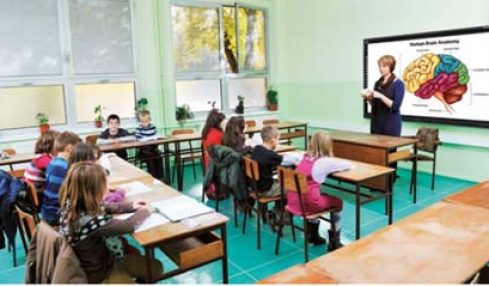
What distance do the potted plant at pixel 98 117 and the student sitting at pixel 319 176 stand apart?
3.88 metres

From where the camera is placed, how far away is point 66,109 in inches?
237

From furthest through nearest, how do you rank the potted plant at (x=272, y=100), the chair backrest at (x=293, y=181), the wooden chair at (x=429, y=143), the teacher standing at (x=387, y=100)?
the potted plant at (x=272, y=100) → the wooden chair at (x=429, y=143) → the teacher standing at (x=387, y=100) → the chair backrest at (x=293, y=181)

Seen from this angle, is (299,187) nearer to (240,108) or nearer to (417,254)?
(417,254)

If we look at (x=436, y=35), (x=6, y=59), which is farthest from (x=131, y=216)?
(x=436, y=35)

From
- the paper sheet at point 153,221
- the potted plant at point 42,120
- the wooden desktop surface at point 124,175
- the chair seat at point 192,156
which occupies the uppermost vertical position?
the potted plant at point 42,120

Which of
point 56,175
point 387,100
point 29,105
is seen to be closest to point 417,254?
point 56,175

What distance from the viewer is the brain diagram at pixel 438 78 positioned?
5.24m

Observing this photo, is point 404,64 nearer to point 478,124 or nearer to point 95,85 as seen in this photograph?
point 478,124

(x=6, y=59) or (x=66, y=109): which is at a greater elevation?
(x=6, y=59)

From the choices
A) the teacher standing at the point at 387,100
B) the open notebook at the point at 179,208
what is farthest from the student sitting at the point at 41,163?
the teacher standing at the point at 387,100

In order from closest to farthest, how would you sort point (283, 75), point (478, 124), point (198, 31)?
point (478, 124) → point (198, 31) → point (283, 75)

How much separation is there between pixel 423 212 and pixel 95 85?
5.41m

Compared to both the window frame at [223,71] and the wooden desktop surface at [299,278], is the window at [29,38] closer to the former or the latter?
the window frame at [223,71]

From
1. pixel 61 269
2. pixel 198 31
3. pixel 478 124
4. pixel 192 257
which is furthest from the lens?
pixel 198 31
